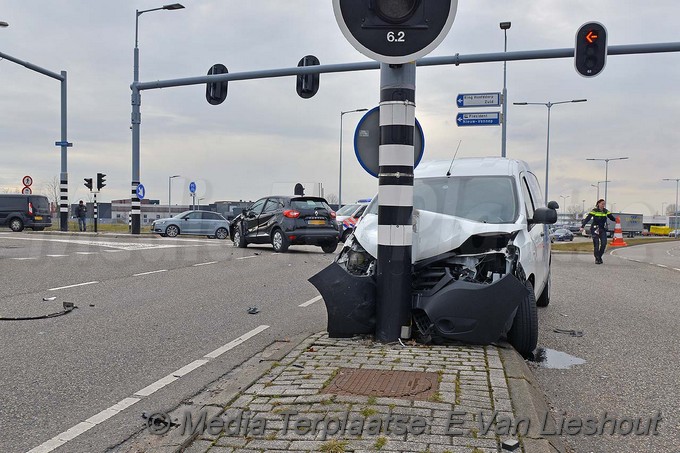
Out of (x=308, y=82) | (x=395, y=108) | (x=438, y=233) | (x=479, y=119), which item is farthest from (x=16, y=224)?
(x=438, y=233)

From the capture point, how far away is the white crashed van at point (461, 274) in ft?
17.1

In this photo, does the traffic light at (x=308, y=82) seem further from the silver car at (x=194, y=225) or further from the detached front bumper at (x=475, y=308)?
the detached front bumper at (x=475, y=308)

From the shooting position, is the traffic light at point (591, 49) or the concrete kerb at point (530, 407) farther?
the traffic light at point (591, 49)

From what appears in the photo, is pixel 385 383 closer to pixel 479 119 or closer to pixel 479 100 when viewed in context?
pixel 479 100

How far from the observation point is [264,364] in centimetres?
491

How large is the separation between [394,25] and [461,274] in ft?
7.08

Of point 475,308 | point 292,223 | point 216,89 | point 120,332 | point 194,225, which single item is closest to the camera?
point 475,308

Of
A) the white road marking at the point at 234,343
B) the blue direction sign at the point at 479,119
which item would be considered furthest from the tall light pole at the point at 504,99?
the white road marking at the point at 234,343

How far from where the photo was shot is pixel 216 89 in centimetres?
2236

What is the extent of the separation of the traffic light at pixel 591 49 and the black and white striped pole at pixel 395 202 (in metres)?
12.2

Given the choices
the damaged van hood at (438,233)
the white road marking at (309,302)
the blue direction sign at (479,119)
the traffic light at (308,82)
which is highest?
the traffic light at (308,82)

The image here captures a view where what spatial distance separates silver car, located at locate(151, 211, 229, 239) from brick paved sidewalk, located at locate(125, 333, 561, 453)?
91.3 ft

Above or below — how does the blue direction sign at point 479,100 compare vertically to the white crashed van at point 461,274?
above

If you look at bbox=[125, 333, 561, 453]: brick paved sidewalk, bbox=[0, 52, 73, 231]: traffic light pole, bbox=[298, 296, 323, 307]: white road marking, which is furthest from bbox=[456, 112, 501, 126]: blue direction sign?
bbox=[0, 52, 73, 231]: traffic light pole
